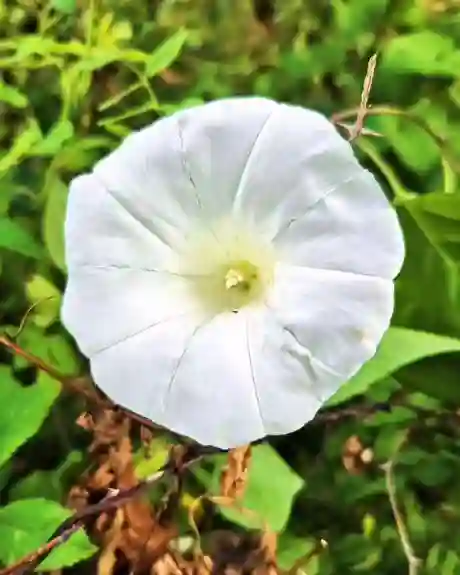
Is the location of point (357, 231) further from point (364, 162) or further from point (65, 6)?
point (65, 6)

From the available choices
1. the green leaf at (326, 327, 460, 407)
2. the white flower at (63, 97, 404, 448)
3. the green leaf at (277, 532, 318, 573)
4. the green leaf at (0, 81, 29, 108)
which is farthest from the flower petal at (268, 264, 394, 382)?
the green leaf at (0, 81, 29, 108)

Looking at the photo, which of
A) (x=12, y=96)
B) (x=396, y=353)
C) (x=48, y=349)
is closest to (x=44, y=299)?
(x=48, y=349)

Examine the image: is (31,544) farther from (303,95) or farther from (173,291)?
(303,95)

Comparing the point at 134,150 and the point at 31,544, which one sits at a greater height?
the point at 134,150

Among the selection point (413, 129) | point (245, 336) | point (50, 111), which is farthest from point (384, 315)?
point (50, 111)

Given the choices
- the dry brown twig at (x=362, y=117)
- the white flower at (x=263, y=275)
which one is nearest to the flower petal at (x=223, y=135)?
the white flower at (x=263, y=275)

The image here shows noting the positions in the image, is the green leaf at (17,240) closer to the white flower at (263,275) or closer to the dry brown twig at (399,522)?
the white flower at (263,275)

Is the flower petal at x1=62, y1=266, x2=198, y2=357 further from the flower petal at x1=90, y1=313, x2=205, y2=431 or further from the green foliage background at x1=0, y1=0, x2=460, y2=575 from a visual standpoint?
the green foliage background at x1=0, y1=0, x2=460, y2=575
